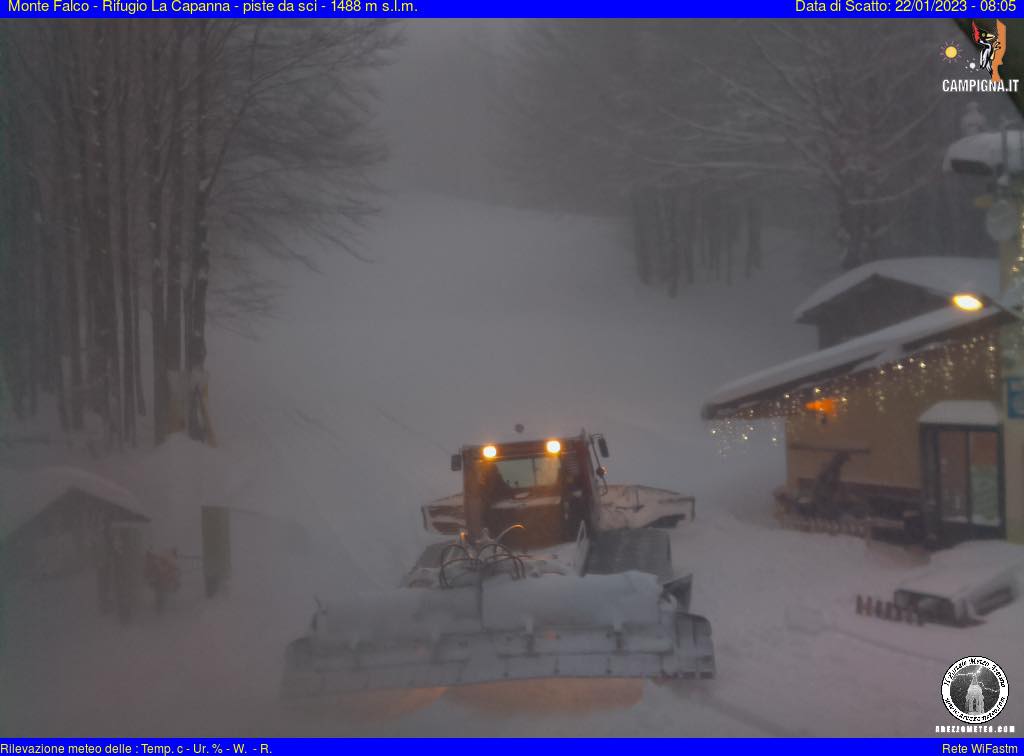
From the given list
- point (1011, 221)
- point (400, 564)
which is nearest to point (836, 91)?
point (1011, 221)

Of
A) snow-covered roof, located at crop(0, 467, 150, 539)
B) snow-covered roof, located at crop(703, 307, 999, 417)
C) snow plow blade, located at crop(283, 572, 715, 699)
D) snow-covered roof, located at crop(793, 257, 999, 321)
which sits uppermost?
snow-covered roof, located at crop(793, 257, 999, 321)

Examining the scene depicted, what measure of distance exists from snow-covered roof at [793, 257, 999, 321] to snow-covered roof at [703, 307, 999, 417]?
0.23m

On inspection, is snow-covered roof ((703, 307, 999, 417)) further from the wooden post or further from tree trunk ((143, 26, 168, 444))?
tree trunk ((143, 26, 168, 444))

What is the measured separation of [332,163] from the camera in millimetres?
5184

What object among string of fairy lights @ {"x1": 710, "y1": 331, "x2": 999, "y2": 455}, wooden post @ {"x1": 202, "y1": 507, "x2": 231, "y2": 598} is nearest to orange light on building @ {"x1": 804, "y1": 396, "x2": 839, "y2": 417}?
string of fairy lights @ {"x1": 710, "y1": 331, "x2": 999, "y2": 455}

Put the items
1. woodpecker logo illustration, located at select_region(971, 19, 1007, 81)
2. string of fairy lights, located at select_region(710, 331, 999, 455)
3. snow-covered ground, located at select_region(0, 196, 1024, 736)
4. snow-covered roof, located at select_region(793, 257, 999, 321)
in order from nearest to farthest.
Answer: snow-covered ground, located at select_region(0, 196, 1024, 736) < woodpecker logo illustration, located at select_region(971, 19, 1007, 81) < snow-covered roof, located at select_region(793, 257, 999, 321) < string of fairy lights, located at select_region(710, 331, 999, 455)

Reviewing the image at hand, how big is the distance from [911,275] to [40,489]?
5.82 meters

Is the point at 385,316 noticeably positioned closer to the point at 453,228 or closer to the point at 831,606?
the point at 453,228

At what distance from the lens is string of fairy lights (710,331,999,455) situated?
256 inches

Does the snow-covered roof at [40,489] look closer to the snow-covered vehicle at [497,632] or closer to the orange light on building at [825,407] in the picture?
the snow-covered vehicle at [497,632]

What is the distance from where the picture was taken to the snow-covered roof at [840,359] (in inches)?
243

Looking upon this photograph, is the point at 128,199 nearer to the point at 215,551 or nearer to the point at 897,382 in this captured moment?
the point at 215,551

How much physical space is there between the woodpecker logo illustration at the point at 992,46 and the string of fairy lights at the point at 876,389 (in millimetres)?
2472

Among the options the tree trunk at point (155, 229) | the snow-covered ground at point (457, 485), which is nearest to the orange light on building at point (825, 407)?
the snow-covered ground at point (457, 485)
